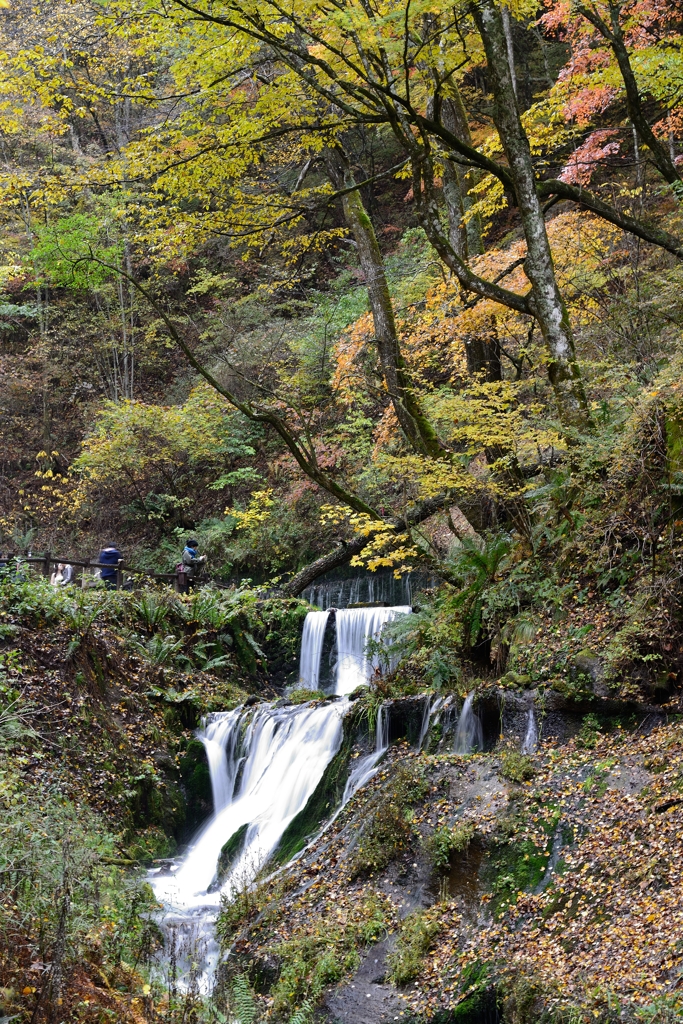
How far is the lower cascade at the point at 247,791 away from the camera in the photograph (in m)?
9.63

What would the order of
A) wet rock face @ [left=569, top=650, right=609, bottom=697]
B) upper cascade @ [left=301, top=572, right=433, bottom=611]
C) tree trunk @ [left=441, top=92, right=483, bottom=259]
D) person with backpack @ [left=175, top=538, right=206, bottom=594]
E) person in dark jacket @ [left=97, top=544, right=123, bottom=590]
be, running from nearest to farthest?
1. wet rock face @ [left=569, top=650, right=609, bottom=697]
2. tree trunk @ [left=441, top=92, right=483, bottom=259]
3. person in dark jacket @ [left=97, top=544, right=123, bottom=590]
4. person with backpack @ [left=175, top=538, right=206, bottom=594]
5. upper cascade @ [left=301, top=572, right=433, bottom=611]

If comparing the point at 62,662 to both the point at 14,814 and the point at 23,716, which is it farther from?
the point at 14,814

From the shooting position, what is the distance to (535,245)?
976 cm

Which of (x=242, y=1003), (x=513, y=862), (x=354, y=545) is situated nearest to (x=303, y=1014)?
(x=242, y=1003)

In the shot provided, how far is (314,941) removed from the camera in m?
7.23

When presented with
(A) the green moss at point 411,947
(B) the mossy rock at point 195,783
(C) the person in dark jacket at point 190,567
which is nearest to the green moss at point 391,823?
(A) the green moss at point 411,947

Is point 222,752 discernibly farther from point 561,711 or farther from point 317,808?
point 561,711

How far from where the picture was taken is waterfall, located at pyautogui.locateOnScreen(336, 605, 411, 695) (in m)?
15.5

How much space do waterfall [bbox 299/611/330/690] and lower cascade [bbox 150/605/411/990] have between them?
208cm

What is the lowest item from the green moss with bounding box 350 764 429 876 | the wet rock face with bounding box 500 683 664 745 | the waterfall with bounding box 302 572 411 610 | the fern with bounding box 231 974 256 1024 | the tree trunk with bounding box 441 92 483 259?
the fern with bounding box 231 974 256 1024

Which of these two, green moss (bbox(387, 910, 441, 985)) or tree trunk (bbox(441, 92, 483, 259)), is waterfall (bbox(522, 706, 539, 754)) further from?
tree trunk (bbox(441, 92, 483, 259))

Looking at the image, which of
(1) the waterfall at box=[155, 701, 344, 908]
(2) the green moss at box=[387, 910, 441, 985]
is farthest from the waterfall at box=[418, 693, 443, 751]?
(2) the green moss at box=[387, 910, 441, 985]

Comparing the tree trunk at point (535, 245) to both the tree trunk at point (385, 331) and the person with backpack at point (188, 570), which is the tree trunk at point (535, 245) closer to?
the tree trunk at point (385, 331)

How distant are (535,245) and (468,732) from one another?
571cm
